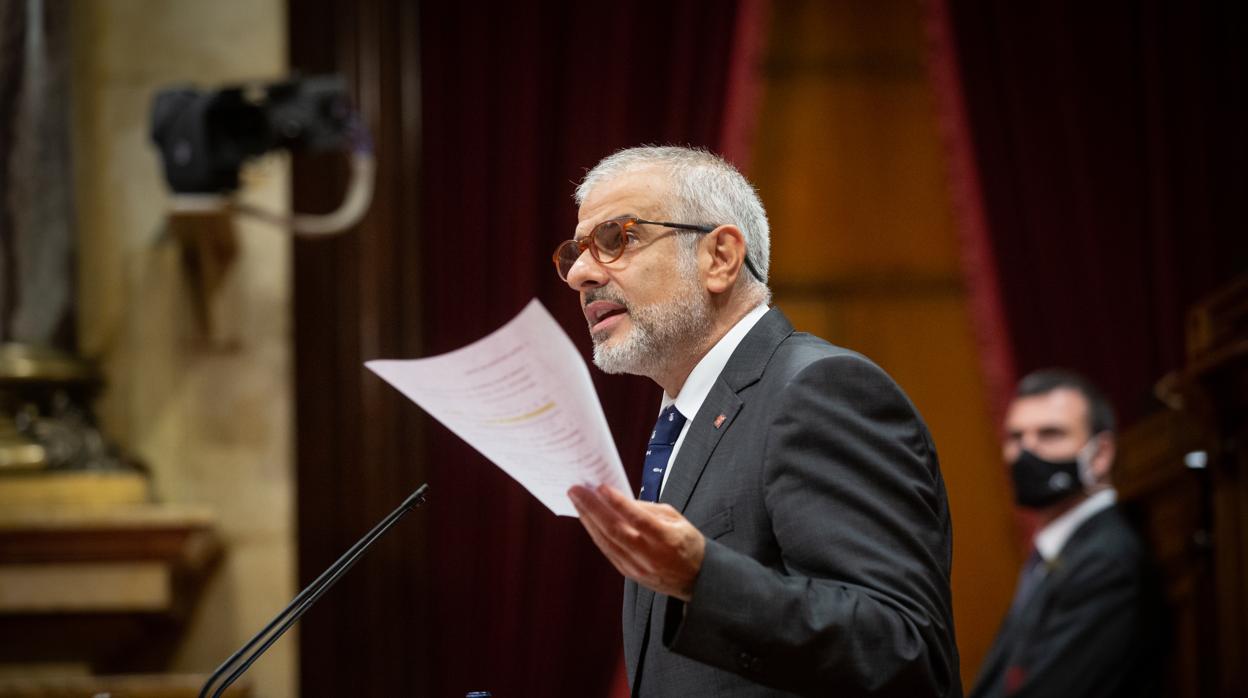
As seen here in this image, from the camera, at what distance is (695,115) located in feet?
14.6

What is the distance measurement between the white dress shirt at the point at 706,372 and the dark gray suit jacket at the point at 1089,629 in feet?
6.45

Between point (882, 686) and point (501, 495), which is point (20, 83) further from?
point (882, 686)

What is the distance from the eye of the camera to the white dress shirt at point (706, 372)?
1.81m

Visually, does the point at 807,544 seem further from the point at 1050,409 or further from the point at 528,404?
the point at 1050,409

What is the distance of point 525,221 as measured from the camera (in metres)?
4.37

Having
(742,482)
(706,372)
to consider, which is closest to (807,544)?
(742,482)

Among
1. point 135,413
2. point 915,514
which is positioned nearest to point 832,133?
point 135,413

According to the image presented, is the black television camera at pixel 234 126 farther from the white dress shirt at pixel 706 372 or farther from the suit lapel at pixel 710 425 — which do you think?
the suit lapel at pixel 710 425

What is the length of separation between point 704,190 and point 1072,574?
2174mm

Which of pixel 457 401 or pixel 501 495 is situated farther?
pixel 501 495

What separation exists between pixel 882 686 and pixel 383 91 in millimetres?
3217

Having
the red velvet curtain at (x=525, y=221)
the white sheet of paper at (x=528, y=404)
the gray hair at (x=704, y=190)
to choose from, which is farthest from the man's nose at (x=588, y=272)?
the red velvet curtain at (x=525, y=221)

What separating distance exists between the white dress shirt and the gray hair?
0.32ft

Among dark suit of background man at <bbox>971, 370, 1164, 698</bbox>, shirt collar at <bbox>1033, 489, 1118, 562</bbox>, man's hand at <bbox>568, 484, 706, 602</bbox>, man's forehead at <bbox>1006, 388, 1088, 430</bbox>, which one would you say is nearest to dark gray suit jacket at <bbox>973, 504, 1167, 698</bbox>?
dark suit of background man at <bbox>971, 370, 1164, 698</bbox>
